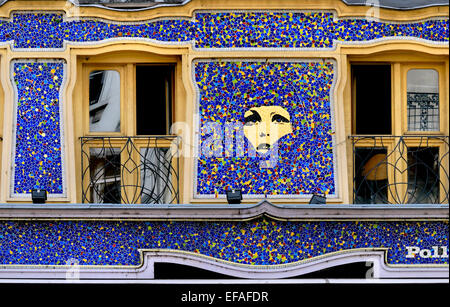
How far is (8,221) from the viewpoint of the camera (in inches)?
310

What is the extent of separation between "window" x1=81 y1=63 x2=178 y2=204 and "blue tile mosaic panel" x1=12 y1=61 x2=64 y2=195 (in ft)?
0.99

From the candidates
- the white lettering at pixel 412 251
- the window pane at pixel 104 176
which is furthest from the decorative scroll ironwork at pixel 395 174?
the window pane at pixel 104 176

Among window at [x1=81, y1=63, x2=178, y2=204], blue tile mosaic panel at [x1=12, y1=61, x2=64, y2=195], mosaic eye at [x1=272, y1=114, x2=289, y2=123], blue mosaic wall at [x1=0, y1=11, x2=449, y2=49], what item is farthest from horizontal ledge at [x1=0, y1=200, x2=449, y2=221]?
blue mosaic wall at [x1=0, y1=11, x2=449, y2=49]

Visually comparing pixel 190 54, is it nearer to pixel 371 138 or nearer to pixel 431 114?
pixel 371 138

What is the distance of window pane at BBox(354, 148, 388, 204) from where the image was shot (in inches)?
323

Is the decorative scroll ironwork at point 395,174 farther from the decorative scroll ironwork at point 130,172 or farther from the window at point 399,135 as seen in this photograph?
the decorative scroll ironwork at point 130,172

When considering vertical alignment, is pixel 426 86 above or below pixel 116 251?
above

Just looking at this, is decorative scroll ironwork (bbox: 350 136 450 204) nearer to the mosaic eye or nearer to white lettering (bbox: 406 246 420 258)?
white lettering (bbox: 406 246 420 258)

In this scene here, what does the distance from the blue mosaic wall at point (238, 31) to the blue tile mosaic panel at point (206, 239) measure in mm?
1761

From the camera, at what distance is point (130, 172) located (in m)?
8.20

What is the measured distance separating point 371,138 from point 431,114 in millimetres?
670

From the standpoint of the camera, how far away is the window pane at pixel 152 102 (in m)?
8.27

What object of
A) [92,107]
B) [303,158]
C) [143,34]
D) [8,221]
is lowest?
[8,221]
